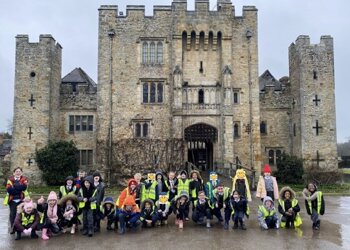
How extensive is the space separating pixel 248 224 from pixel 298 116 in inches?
736

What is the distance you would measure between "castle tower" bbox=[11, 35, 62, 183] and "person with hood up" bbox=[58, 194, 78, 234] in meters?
17.8

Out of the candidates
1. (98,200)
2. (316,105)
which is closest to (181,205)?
(98,200)

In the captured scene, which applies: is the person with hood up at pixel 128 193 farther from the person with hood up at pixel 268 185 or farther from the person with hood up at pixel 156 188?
the person with hood up at pixel 268 185

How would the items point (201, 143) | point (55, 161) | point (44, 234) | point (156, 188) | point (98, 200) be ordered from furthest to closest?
point (201, 143)
point (55, 161)
point (156, 188)
point (98, 200)
point (44, 234)

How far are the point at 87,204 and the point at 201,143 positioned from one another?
70.2ft

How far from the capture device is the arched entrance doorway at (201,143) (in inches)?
1064

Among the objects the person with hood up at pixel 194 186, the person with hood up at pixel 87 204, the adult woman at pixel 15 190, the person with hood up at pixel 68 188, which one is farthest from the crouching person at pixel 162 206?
the adult woman at pixel 15 190

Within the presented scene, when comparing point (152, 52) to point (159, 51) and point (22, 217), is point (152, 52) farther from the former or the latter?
point (22, 217)

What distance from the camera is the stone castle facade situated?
26.8m

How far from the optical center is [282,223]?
11.0 m

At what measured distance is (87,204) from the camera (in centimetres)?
1022

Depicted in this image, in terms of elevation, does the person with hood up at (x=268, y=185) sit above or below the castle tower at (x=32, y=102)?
below

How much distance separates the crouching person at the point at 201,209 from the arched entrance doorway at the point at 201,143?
15.8m

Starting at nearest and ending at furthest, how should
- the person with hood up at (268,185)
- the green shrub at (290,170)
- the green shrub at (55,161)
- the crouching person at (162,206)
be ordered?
the crouching person at (162,206) < the person with hood up at (268,185) < the green shrub at (55,161) < the green shrub at (290,170)
